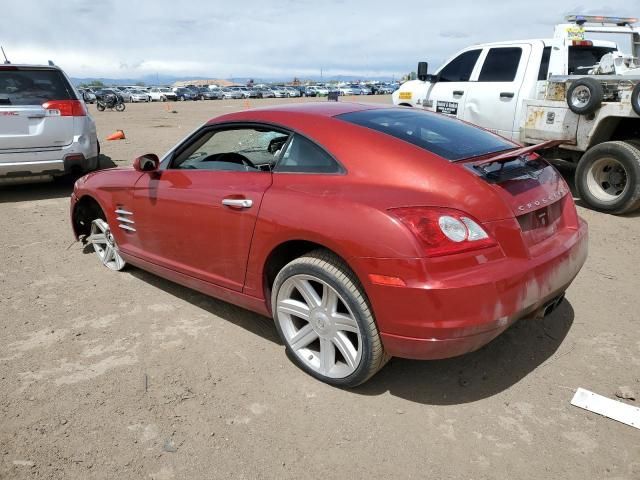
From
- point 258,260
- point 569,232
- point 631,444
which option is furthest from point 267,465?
point 569,232

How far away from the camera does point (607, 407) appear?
264 cm

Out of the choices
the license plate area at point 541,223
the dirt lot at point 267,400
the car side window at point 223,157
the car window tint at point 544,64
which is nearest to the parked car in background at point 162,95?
the car window tint at point 544,64

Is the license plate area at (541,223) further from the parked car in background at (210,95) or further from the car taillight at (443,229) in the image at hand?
the parked car in background at (210,95)

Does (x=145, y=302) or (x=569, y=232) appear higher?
(x=569, y=232)

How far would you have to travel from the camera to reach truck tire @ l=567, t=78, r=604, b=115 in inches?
233

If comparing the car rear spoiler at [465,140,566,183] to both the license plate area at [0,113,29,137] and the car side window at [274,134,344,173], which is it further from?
the license plate area at [0,113,29,137]

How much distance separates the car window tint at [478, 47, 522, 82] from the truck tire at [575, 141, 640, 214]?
2.06 m

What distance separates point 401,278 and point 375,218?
0.31 metres

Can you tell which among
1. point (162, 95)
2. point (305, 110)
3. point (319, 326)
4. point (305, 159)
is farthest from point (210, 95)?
point (319, 326)

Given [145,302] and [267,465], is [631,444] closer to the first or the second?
[267,465]

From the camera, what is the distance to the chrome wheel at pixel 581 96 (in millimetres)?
6012

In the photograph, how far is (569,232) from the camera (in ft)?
9.71

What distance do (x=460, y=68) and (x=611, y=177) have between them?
330 cm

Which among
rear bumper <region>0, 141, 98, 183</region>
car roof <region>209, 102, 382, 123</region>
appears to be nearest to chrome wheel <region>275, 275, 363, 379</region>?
car roof <region>209, 102, 382, 123</region>
